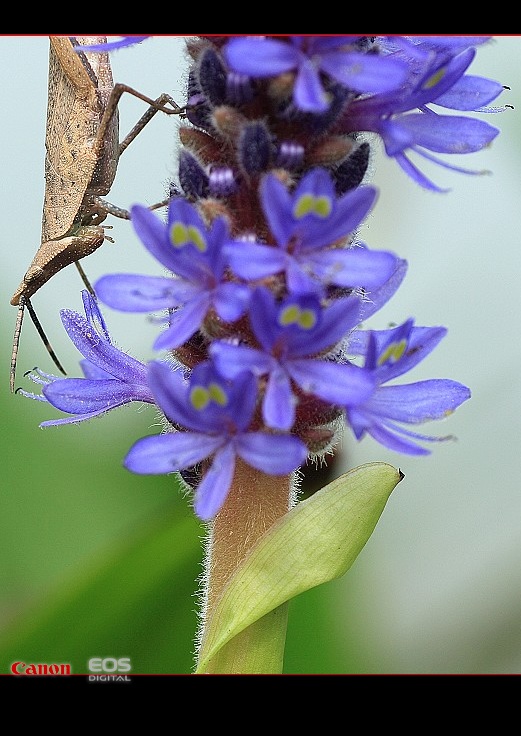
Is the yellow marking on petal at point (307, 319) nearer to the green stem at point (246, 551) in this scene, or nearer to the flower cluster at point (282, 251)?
the flower cluster at point (282, 251)

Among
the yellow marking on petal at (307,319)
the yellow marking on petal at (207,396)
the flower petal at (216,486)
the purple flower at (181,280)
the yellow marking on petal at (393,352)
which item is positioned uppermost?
the purple flower at (181,280)

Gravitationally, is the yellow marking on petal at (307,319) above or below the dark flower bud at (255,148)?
below

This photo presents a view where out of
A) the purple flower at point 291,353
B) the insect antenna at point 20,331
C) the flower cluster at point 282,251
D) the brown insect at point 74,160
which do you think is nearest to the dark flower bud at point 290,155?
the flower cluster at point 282,251

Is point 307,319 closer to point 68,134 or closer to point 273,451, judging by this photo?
point 273,451

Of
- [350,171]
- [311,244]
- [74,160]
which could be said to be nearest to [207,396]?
[311,244]

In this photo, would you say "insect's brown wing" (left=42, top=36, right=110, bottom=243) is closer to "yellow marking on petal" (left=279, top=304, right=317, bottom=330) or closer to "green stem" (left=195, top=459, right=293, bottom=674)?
"green stem" (left=195, top=459, right=293, bottom=674)

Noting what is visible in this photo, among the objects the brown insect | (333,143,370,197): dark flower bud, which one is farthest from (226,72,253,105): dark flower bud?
the brown insect
